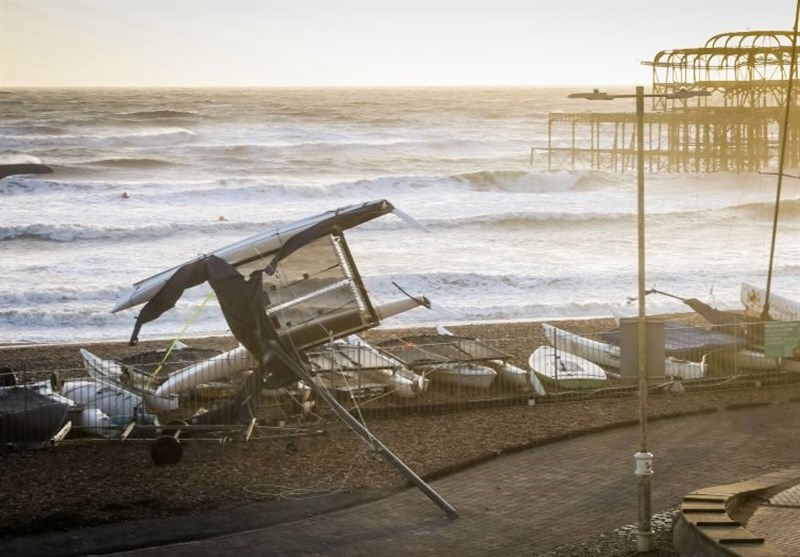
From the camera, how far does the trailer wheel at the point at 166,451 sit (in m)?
18.3

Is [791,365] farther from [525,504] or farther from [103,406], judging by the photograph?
[103,406]

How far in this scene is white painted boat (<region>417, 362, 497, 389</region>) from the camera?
22828mm

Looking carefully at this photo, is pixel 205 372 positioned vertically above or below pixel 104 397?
above

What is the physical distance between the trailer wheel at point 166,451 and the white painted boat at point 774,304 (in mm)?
14402

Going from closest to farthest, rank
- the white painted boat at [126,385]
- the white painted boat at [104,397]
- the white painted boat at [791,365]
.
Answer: the white painted boat at [104,397], the white painted boat at [126,385], the white painted boat at [791,365]

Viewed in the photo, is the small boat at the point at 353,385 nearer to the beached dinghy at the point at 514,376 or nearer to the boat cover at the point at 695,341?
the beached dinghy at the point at 514,376

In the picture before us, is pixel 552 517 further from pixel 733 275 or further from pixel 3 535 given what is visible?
pixel 733 275

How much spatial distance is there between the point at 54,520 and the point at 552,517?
21.1 feet

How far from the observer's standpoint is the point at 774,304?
28.0 m

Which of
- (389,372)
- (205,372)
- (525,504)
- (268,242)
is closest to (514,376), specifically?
(389,372)

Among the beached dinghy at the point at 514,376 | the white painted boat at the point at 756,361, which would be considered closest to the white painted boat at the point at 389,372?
the beached dinghy at the point at 514,376

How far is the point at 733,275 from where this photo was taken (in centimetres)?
4356

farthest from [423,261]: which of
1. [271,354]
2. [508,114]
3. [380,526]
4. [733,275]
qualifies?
[508,114]

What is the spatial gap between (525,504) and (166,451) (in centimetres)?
560
